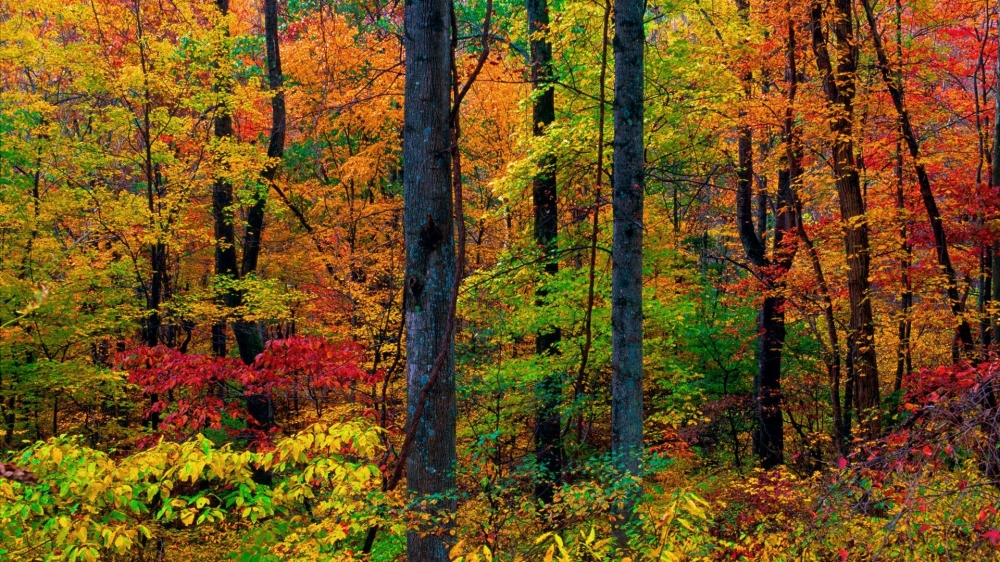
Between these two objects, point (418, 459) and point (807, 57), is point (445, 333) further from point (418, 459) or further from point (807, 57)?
point (807, 57)

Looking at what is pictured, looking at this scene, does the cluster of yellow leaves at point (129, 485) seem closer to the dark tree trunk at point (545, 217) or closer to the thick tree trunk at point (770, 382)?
the dark tree trunk at point (545, 217)

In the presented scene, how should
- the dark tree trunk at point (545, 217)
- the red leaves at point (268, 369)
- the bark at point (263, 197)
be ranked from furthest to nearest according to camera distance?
the bark at point (263, 197)
the dark tree trunk at point (545, 217)
the red leaves at point (268, 369)

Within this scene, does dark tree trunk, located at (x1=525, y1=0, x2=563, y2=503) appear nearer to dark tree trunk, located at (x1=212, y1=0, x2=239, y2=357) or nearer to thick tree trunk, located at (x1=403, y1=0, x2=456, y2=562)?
thick tree trunk, located at (x1=403, y1=0, x2=456, y2=562)

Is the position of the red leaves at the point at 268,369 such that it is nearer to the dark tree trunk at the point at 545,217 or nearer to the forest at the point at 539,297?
the forest at the point at 539,297

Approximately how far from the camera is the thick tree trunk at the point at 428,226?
12.8ft

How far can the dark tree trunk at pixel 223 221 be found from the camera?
11734mm

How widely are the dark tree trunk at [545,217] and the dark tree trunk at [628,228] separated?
9.13 feet

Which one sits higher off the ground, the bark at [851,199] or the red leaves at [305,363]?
the bark at [851,199]

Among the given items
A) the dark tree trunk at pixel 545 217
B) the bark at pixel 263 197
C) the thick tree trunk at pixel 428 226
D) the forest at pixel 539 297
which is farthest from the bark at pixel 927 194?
the bark at pixel 263 197

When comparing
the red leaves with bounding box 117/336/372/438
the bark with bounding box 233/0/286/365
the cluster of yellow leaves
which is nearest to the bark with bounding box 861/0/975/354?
the red leaves with bounding box 117/336/372/438

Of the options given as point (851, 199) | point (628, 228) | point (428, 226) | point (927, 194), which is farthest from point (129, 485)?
point (927, 194)

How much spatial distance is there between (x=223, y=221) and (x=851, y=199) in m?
11.2

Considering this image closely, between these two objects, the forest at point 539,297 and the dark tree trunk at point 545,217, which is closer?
the forest at point 539,297

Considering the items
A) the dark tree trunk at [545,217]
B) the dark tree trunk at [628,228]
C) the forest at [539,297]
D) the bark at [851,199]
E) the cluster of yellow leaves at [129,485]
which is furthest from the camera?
the dark tree trunk at [545,217]
